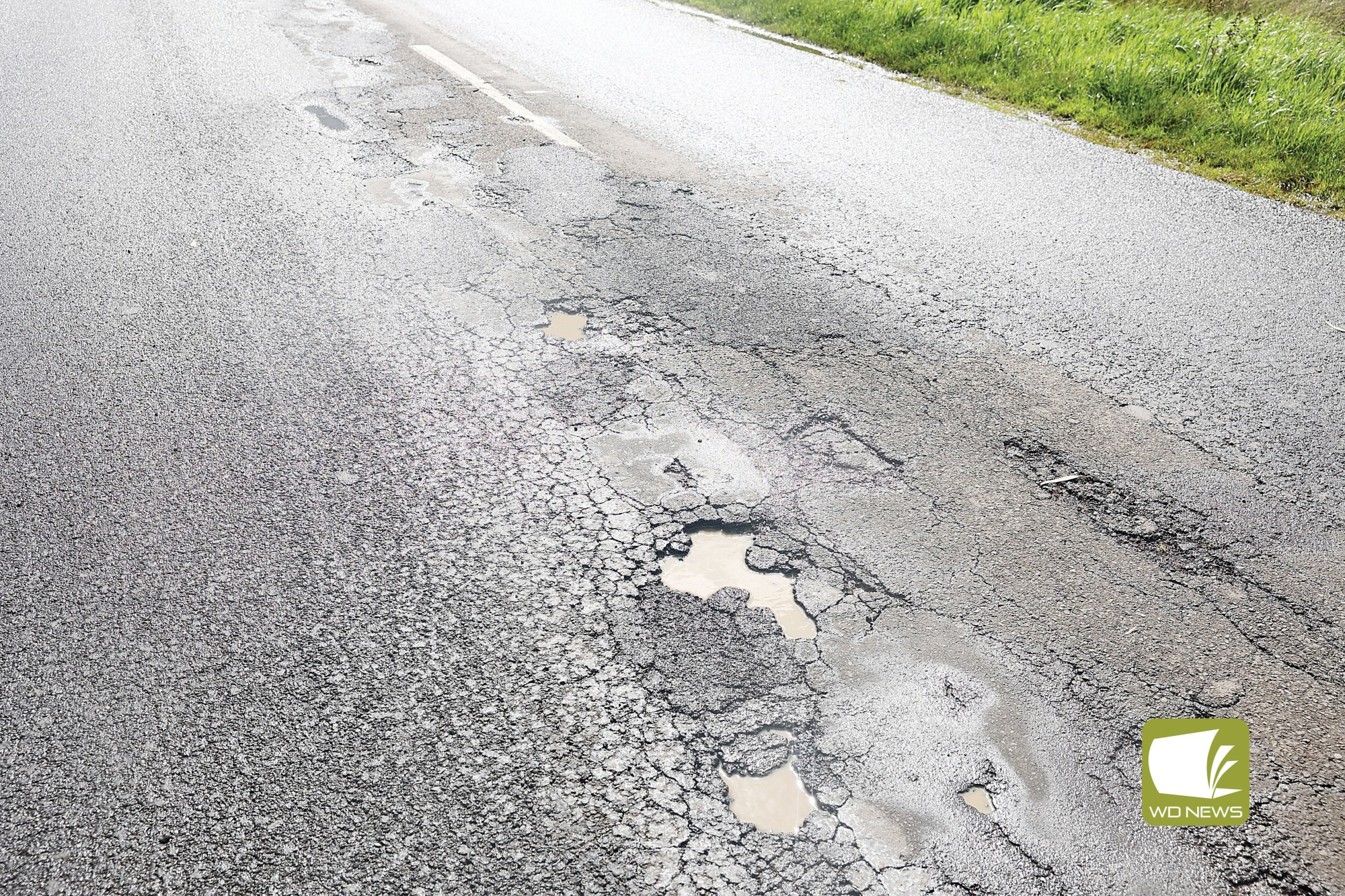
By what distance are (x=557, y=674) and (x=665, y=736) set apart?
34 centimetres

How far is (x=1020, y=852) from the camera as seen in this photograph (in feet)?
6.66

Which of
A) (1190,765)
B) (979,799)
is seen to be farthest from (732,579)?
(1190,765)

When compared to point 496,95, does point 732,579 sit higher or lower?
lower

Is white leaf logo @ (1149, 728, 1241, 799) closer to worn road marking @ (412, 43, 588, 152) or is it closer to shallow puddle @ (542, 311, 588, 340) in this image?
shallow puddle @ (542, 311, 588, 340)

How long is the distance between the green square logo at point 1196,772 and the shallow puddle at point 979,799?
36cm

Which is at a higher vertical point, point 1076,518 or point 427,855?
point 1076,518

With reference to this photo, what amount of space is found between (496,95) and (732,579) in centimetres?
554

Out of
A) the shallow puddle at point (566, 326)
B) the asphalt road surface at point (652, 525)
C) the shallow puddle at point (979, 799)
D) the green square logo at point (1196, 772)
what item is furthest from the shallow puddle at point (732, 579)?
the shallow puddle at point (566, 326)

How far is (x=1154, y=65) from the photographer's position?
7.28m

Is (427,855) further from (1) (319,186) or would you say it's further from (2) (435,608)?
(1) (319,186)

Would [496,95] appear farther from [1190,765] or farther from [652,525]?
[1190,765]

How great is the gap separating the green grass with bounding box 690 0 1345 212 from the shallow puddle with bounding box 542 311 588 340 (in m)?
4.47

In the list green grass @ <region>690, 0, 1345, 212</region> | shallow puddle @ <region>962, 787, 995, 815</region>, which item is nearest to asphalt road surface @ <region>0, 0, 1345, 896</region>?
shallow puddle @ <region>962, 787, 995, 815</region>

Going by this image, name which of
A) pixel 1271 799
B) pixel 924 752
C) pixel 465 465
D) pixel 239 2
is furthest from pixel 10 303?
pixel 239 2
